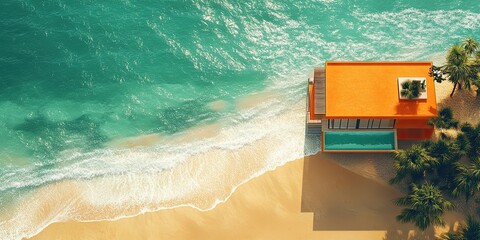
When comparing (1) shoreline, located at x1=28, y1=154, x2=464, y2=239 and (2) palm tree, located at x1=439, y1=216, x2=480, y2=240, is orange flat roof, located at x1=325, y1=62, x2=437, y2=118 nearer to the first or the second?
(1) shoreline, located at x1=28, y1=154, x2=464, y2=239

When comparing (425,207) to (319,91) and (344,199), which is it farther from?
(319,91)

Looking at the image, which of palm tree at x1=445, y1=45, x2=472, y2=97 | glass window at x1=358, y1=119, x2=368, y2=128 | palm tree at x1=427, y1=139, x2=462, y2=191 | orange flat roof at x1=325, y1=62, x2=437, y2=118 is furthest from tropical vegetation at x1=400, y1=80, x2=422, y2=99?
palm tree at x1=427, y1=139, x2=462, y2=191

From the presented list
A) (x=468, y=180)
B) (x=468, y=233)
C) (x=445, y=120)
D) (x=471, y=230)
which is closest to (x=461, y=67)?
(x=445, y=120)

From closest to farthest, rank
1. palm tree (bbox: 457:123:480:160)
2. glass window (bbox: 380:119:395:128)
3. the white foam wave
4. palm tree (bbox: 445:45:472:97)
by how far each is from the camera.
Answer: palm tree (bbox: 457:123:480:160) < palm tree (bbox: 445:45:472:97) < glass window (bbox: 380:119:395:128) < the white foam wave

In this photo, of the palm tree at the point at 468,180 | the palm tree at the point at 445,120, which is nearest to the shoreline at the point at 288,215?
the palm tree at the point at 468,180

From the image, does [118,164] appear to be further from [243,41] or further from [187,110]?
[243,41]
